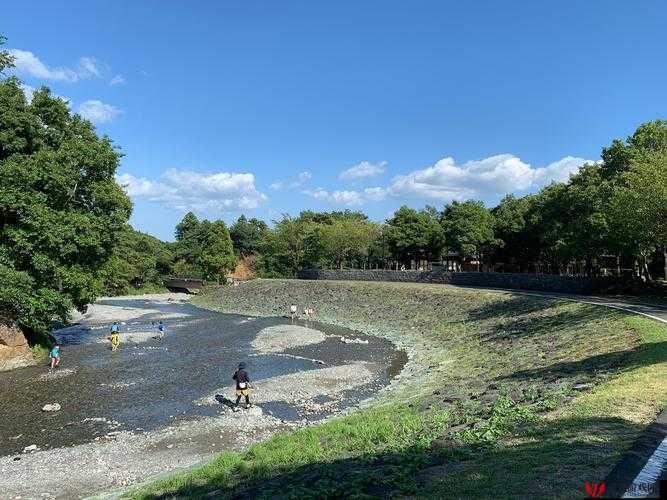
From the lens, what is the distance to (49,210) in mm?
33000

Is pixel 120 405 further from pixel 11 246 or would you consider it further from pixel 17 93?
pixel 17 93

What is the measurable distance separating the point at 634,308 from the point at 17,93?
46644mm

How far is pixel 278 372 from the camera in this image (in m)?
31.5

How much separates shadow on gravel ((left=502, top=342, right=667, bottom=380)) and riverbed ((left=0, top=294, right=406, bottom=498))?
903 cm

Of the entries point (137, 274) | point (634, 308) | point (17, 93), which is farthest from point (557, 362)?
point (137, 274)

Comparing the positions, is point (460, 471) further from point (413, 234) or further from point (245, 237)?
point (245, 237)

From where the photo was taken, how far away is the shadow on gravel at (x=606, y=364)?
17642 mm

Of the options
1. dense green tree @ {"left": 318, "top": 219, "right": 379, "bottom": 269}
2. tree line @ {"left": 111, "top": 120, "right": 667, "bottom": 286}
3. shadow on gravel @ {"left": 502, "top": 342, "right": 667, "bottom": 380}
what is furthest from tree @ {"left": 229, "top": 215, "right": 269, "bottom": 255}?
shadow on gravel @ {"left": 502, "top": 342, "right": 667, "bottom": 380}

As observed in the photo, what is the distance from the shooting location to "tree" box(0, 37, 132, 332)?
31.9 m

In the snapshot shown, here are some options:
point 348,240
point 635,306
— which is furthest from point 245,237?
point 635,306

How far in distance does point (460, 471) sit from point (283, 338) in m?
35.6

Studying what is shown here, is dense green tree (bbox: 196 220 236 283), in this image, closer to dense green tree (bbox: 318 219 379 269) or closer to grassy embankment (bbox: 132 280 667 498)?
dense green tree (bbox: 318 219 379 269)

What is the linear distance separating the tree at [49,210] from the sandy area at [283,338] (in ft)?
46.9

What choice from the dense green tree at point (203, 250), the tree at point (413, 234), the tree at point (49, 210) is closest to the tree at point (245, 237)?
the dense green tree at point (203, 250)
